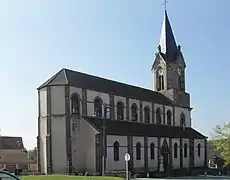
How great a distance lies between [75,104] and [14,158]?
94.3ft

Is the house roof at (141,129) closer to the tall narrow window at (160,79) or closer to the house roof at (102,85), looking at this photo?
the house roof at (102,85)

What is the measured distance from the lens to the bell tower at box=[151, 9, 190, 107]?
70000 mm

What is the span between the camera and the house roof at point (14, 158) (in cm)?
7375

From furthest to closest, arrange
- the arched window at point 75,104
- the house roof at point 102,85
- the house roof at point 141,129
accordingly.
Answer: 1. the house roof at point 141,129
2. the house roof at point 102,85
3. the arched window at point 75,104

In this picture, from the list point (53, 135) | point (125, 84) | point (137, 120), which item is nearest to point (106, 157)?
point (53, 135)

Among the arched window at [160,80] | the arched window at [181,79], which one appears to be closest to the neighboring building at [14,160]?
the arched window at [160,80]

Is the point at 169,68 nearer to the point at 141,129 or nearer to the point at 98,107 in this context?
the point at 141,129

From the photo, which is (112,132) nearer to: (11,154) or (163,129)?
(163,129)

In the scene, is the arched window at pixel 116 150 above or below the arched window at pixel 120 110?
below

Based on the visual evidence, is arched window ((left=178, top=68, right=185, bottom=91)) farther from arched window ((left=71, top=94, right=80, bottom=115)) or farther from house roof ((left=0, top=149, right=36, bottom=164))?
house roof ((left=0, top=149, right=36, bottom=164))

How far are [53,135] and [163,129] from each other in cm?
2082

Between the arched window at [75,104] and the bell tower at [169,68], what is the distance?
73.0 feet

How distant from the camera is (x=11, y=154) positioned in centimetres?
7762

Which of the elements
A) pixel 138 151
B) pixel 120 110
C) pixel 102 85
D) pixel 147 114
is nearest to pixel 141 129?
pixel 138 151
